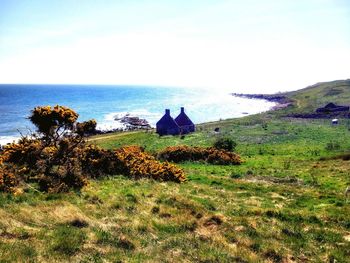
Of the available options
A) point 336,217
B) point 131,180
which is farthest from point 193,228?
point 131,180

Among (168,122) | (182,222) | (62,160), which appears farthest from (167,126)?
(182,222)

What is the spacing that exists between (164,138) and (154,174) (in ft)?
113

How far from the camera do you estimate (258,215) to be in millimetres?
17734

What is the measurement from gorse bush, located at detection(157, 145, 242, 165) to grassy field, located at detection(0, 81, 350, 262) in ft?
36.0

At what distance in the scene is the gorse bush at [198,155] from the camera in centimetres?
4009

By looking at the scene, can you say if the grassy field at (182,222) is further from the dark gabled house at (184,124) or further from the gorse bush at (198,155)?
the dark gabled house at (184,124)

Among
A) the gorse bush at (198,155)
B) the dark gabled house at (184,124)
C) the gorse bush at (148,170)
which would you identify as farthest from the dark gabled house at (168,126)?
the gorse bush at (148,170)

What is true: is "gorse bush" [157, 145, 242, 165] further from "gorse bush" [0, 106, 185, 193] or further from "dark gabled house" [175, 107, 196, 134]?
"dark gabled house" [175, 107, 196, 134]

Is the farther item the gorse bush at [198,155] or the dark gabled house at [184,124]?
the dark gabled house at [184,124]

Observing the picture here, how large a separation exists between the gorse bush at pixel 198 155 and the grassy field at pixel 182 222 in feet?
36.0


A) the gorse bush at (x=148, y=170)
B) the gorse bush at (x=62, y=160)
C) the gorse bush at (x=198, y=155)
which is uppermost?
the gorse bush at (x=62, y=160)

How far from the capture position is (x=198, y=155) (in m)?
41.8

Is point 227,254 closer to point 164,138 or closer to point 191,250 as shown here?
point 191,250

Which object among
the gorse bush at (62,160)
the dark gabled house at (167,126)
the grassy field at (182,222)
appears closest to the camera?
the grassy field at (182,222)
